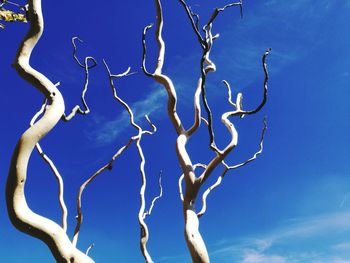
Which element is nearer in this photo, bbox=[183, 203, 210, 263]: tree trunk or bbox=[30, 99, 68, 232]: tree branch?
bbox=[183, 203, 210, 263]: tree trunk

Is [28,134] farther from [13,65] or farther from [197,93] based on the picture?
[197,93]

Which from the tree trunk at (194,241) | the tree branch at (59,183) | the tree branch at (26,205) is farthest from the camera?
the tree branch at (59,183)

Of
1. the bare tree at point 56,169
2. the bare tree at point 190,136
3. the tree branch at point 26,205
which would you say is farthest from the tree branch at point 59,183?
the tree branch at point 26,205

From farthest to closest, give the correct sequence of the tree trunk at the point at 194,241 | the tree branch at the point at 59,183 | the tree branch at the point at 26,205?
the tree branch at the point at 59,183, the tree trunk at the point at 194,241, the tree branch at the point at 26,205

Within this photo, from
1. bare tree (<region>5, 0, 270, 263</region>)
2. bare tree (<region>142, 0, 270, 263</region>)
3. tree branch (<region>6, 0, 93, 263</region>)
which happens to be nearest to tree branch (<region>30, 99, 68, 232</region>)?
bare tree (<region>5, 0, 270, 263</region>)

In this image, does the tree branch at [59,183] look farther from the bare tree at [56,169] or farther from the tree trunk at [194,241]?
the tree trunk at [194,241]

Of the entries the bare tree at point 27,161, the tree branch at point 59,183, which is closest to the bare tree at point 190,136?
the bare tree at point 27,161

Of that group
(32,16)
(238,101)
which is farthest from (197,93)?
(32,16)

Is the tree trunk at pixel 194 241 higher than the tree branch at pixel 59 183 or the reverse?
the reverse

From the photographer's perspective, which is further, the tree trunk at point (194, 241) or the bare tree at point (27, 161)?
the tree trunk at point (194, 241)

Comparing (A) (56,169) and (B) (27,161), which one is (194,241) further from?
(A) (56,169)

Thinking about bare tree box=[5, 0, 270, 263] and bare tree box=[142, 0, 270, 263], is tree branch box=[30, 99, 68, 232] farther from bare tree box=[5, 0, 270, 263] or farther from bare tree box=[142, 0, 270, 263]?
bare tree box=[142, 0, 270, 263]

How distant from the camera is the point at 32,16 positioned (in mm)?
2223

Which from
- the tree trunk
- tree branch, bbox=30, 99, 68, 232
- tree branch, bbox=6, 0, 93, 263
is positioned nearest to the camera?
tree branch, bbox=6, 0, 93, 263
